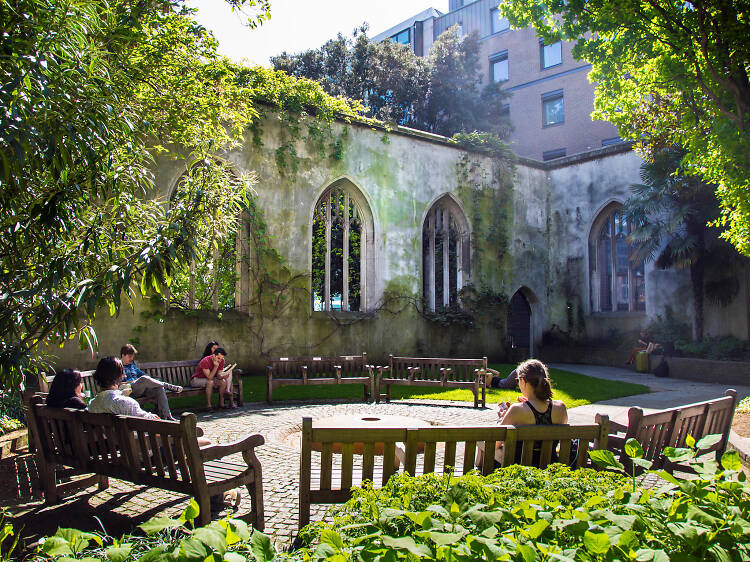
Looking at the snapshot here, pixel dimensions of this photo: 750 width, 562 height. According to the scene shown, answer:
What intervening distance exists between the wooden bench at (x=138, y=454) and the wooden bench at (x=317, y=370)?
5005 mm

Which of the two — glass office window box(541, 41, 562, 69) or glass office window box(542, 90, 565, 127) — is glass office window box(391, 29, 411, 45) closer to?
glass office window box(541, 41, 562, 69)

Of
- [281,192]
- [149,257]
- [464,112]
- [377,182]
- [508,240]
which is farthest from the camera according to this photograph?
[464,112]

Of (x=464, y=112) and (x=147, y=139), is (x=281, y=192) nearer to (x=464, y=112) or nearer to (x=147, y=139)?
(x=147, y=139)

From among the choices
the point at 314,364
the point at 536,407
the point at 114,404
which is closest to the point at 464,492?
the point at 536,407

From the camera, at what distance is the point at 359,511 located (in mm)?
1930

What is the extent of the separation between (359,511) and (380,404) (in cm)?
782

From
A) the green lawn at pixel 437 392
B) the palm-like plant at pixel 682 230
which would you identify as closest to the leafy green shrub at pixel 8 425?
the green lawn at pixel 437 392

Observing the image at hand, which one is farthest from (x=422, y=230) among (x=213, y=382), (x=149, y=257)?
(x=149, y=257)

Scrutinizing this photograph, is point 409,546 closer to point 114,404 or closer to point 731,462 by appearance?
point 731,462

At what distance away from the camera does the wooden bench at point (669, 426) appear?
398 cm

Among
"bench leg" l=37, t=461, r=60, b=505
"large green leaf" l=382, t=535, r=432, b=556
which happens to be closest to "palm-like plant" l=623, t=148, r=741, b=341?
"bench leg" l=37, t=461, r=60, b=505

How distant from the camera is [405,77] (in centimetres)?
2733

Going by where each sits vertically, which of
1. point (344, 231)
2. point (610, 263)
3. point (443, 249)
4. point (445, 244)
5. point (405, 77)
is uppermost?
point (405, 77)

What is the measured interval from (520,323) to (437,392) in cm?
934
